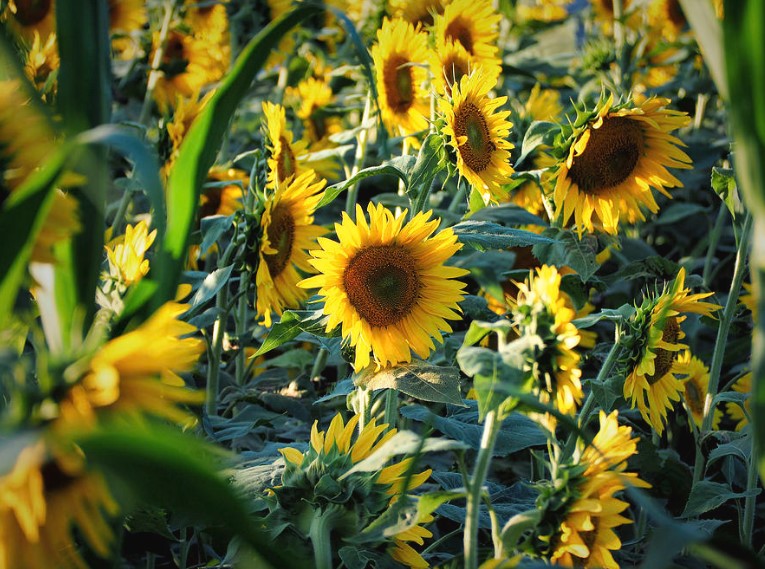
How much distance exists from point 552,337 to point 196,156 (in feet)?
1.20

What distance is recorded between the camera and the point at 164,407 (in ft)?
2.00

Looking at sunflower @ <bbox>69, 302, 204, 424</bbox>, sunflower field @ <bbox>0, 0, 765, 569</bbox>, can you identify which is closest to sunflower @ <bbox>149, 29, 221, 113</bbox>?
sunflower field @ <bbox>0, 0, 765, 569</bbox>

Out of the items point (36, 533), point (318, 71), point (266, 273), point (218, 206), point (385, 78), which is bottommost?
point (36, 533)

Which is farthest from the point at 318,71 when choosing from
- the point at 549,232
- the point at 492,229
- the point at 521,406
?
the point at 521,406

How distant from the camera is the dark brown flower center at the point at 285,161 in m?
1.52

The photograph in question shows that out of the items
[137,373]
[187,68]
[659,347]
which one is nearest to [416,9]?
[187,68]

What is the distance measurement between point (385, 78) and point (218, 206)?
1.44 feet

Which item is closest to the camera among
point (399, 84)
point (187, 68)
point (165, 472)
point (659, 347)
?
point (165, 472)

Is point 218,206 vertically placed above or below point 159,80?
below

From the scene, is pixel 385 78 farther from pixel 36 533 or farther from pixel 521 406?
pixel 36 533

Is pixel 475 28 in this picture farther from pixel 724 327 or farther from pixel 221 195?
pixel 724 327

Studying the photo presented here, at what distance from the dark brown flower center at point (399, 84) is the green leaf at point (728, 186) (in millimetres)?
615

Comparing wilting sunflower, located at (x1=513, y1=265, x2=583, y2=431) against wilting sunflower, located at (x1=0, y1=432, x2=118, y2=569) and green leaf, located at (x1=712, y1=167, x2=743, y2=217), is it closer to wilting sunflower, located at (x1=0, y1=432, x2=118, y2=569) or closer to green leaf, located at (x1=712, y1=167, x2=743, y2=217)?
wilting sunflower, located at (x1=0, y1=432, x2=118, y2=569)

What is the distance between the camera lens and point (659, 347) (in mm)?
1131
